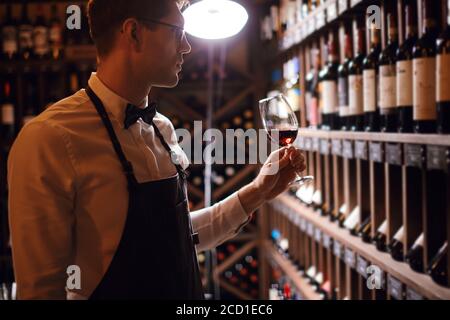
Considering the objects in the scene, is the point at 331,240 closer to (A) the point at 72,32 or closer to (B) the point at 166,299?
(B) the point at 166,299

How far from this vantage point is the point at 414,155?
5.72 ft

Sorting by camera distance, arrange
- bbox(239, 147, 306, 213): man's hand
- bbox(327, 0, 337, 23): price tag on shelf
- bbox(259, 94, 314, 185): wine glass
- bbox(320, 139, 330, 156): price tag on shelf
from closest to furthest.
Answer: bbox(239, 147, 306, 213): man's hand
bbox(259, 94, 314, 185): wine glass
bbox(327, 0, 337, 23): price tag on shelf
bbox(320, 139, 330, 156): price tag on shelf

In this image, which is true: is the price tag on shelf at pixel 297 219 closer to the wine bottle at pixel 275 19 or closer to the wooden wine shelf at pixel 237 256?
the wine bottle at pixel 275 19

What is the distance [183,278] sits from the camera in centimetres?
145

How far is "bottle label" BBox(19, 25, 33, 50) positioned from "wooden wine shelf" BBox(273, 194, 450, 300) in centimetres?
268

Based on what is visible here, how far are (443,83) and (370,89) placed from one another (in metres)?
0.60

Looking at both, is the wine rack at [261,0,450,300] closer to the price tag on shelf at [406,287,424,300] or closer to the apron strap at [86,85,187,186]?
the price tag on shelf at [406,287,424,300]

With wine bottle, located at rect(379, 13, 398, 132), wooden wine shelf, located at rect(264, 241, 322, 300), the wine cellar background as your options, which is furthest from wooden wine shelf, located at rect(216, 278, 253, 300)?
wine bottle, located at rect(379, 13, 398, 132)

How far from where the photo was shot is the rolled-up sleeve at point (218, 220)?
179 cm

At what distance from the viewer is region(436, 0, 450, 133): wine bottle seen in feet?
5.18

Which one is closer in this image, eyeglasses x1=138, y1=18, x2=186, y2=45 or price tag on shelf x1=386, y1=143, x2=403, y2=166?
eyeglasses x1=138, y1=18, x2=186, y2=45

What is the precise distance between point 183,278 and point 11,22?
13.4 ft

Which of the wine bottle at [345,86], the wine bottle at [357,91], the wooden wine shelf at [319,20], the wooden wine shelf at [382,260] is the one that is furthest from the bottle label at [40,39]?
the wine bottle at [357,91]
